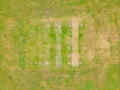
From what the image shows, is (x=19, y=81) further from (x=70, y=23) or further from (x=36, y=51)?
(x=70, y=23)

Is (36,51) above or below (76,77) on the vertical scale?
above

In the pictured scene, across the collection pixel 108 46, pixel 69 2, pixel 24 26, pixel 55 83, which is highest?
pixel 69 2

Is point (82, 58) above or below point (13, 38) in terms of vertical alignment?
below

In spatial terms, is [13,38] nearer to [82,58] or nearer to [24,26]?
[24,26]

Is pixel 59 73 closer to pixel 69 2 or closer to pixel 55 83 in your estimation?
pixel 55 83

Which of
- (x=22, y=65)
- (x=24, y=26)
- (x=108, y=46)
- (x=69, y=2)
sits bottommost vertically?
(x=22, y=65)

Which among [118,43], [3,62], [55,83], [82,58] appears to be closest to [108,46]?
[118,43]

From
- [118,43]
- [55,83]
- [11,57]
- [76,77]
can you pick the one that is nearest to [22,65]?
[11,57]
